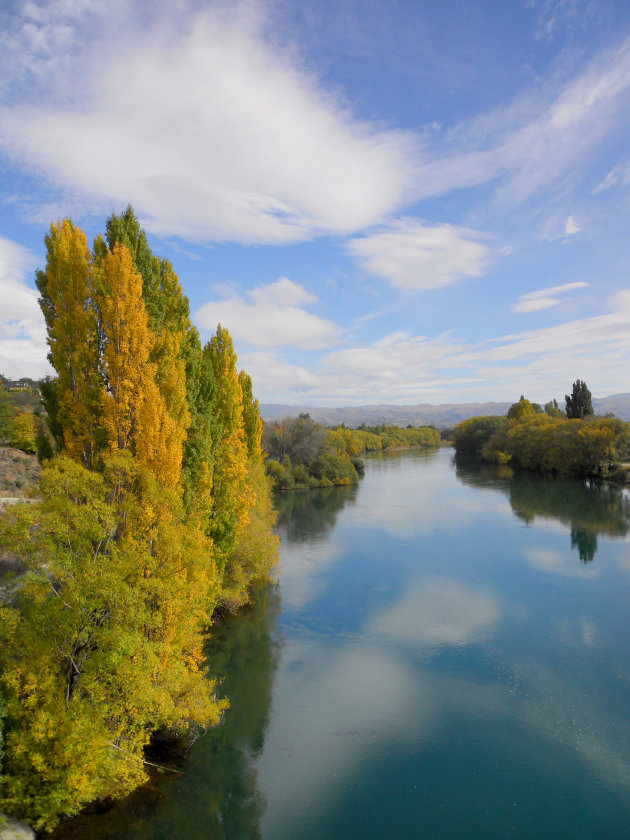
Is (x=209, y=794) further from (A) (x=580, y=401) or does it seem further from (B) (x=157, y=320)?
(A) (x=580, y=401)

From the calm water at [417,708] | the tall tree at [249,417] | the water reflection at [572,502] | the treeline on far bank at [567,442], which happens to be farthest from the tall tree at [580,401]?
the tall tree at [249,417]

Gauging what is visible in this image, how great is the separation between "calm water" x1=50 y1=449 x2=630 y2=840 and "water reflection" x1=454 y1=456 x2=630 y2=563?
541cm

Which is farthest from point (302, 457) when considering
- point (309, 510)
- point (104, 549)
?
point (104, 549)

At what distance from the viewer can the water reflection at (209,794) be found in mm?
10922

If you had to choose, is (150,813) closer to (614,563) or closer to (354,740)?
(354,740)

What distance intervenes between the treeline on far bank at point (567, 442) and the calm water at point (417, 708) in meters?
36.2

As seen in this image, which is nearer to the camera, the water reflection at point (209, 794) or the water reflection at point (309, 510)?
the water reflection at point (209, 794)

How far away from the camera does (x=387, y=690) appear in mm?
16516

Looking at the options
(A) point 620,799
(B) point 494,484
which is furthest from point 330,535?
(B) point 494,484

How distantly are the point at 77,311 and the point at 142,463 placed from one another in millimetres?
4137

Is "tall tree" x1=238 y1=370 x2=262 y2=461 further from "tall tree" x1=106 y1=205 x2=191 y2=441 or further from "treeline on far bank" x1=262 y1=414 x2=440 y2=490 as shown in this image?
"treeline on far bank" x1=262 y1=414 x2=440 y2=490

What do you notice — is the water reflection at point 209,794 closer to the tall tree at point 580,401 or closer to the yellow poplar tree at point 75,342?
the yellow poplar tree at point 75,342

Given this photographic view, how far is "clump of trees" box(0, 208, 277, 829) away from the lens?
10102mm

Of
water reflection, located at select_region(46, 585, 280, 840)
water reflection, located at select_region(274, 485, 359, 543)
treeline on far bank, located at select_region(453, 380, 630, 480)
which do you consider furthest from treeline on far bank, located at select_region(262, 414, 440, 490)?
water reflection, located at select_region(46, 585, 280, 840)
